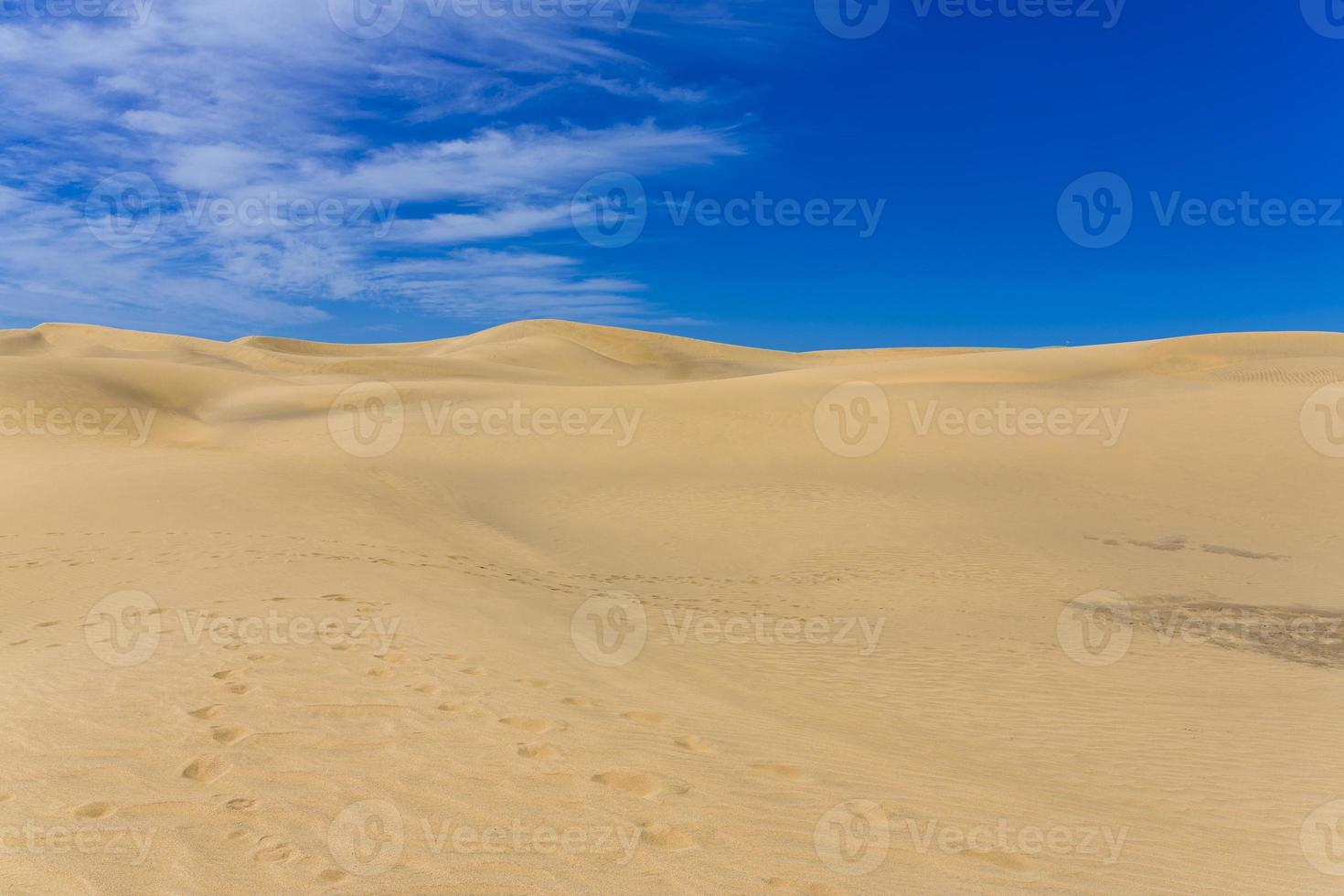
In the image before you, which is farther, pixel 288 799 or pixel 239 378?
pixel 239 378

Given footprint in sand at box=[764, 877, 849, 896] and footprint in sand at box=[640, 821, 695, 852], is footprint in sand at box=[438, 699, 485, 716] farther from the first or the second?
footprint in sand at box=[764, 877, 849, 896]

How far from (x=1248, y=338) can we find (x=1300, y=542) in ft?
125

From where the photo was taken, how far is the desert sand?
3734mm

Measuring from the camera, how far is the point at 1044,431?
21.7 metres

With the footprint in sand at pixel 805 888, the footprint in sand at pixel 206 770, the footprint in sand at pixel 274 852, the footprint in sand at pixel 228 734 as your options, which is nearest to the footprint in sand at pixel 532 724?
the footprint in sand at pixel 228 734

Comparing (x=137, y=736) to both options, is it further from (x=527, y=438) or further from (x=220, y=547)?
(x=527, y=438)

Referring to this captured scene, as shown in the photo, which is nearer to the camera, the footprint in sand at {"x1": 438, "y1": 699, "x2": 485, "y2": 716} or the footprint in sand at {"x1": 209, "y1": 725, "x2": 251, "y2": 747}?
the footprint in sand at {"x1": 209, "y1": 725, "x2": 251, "y2": 747}

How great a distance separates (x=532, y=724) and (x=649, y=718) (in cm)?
89

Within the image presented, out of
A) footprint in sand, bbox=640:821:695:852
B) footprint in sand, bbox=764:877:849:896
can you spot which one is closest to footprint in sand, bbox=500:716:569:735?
footprint in sand, bbox=640:821:695:852

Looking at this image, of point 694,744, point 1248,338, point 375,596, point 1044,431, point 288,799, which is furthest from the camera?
point 1248,338

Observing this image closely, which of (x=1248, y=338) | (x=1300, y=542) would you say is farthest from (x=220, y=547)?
(x=1248, y=338)

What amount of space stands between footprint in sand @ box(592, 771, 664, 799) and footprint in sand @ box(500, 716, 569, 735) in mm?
715

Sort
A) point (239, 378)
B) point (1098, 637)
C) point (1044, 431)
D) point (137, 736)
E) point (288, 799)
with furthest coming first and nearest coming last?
point (239, 378) → point (1044, 431) → point (1098, 637) → point (137, 736) → point (288, 799)

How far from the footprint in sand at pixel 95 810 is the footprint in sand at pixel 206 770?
0.38 meters
